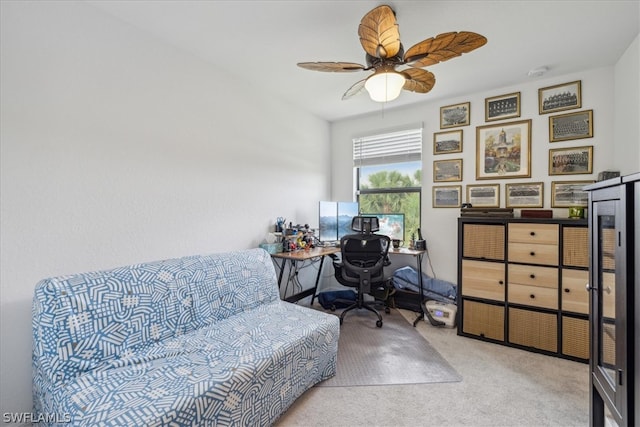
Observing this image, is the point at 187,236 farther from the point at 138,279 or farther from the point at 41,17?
the point at 41,17

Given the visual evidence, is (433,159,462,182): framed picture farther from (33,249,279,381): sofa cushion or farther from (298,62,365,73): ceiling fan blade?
(33,249,279,381): sofa cushion

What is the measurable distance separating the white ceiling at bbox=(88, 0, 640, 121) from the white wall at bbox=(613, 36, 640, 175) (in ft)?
0.42

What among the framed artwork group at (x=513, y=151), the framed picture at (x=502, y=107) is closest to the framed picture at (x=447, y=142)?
the framed artwork group at (x=513, y=151)

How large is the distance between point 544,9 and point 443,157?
5.50 feet

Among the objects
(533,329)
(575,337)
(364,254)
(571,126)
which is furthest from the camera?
(364,254)

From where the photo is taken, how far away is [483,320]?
2.66 meters

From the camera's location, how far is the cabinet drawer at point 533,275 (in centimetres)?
239

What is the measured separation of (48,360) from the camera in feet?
4.15

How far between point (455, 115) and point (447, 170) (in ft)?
2.11

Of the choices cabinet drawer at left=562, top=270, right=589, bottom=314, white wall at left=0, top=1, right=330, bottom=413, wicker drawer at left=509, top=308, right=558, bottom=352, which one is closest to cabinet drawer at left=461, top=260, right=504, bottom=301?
wicker drawer at left=509, top=308, right=558, bottom=352

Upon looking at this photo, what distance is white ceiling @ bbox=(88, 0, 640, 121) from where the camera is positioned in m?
1.77

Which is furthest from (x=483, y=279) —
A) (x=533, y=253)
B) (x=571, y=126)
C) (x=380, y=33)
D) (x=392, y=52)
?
(x=380, y=33)

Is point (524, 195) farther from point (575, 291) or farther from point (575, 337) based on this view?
point (575, 337)

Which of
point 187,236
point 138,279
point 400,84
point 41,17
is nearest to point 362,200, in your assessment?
point 400,84
